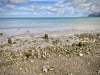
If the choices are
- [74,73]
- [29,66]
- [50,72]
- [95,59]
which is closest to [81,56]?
[95,59]

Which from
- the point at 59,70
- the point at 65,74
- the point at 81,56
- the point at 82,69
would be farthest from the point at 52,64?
the point at 81,56

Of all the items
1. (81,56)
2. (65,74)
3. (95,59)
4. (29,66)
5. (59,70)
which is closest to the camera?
(65,74)

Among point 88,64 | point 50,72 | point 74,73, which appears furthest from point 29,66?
point 88,64

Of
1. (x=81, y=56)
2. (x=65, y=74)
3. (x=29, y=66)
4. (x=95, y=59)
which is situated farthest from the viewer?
(x=81, y=56)

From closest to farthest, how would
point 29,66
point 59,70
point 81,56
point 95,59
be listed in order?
point 59,70
point 29,66
point 95,59
point 81,56

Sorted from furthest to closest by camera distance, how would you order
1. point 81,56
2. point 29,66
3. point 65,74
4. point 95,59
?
point 81,56, point 95,59, point 29,66, point 65,74

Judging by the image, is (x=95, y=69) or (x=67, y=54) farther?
(x=67, y=54)

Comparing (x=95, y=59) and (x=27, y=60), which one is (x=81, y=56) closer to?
(x=95, y=59)

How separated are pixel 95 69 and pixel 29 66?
13.9ft

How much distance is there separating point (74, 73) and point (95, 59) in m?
2.77

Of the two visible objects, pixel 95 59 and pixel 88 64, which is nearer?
pixel 88 64

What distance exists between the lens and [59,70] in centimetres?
727

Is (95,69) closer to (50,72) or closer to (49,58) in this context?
(50,72)

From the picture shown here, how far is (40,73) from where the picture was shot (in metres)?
6.90
